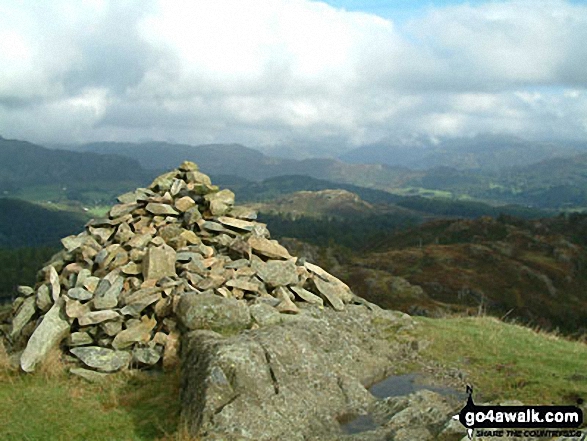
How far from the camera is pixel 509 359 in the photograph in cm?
1777

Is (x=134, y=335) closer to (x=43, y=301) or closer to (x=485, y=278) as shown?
(x=43, y=301)

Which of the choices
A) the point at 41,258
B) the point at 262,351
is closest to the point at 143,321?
the point at 262,351

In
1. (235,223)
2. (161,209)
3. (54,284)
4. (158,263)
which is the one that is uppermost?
(161,209)

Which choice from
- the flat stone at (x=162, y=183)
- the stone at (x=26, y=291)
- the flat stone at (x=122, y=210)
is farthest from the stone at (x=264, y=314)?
the flat stone at (x=162, y=183)

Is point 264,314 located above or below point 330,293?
above

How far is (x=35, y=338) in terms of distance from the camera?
55.0 feet

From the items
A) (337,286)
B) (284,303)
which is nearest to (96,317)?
(284,303)

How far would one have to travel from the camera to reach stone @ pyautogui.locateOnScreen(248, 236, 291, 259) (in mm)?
22422

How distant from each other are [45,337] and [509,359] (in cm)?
1656

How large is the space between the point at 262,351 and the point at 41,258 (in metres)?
203

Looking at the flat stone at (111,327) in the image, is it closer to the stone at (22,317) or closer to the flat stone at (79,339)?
the flat stone at (79,339)

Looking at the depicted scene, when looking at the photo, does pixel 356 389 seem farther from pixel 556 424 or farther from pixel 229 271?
pixel 229 271

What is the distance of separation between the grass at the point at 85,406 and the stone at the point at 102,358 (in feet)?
1.38

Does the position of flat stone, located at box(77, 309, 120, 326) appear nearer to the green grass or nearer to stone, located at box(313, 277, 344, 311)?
stone, located at box(313, 277, 344, 311)
